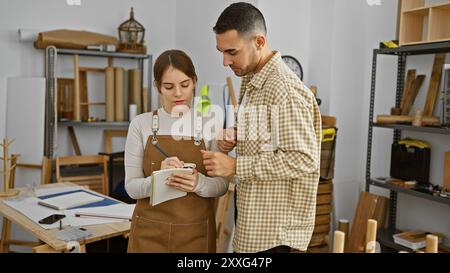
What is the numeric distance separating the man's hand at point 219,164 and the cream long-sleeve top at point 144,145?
13 cm

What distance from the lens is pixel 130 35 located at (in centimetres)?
343

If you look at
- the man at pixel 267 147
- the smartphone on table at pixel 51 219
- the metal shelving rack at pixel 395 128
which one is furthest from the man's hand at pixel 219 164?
the metal shelving rack at pixel 395 128

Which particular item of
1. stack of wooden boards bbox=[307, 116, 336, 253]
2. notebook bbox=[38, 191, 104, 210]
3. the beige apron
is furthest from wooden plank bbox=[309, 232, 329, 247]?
the beige apron

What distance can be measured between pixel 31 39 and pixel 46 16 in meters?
0.25

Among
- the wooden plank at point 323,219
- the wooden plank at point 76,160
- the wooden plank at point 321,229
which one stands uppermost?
the wooden plank at point 76,160

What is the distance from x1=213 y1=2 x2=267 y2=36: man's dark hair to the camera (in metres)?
1.03

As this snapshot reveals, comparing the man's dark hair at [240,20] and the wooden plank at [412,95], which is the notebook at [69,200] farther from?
the wooden plank at [412,95]

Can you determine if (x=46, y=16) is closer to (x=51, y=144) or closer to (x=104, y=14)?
(x=104, y=14)

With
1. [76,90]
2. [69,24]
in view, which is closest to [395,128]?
[76,90]

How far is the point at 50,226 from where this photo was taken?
1677 mm

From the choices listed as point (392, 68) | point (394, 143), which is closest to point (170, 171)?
point (394, 143)

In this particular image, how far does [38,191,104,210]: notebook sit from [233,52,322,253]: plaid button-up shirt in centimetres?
110

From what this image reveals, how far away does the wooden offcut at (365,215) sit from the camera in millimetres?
2641

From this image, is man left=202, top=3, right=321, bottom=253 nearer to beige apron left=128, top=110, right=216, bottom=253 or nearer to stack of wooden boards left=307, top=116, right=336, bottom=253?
beige apron left=128, top=110, right=216, bottom=253
